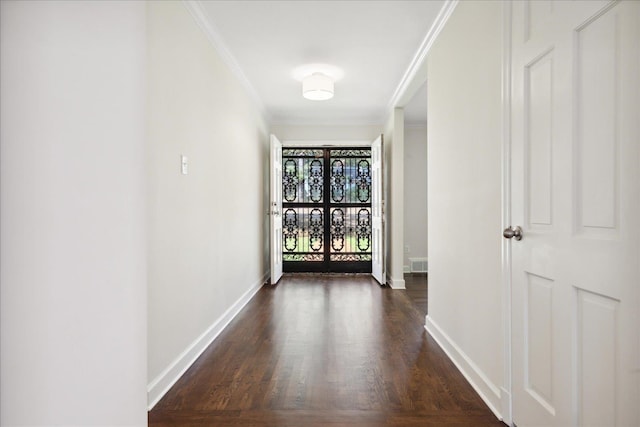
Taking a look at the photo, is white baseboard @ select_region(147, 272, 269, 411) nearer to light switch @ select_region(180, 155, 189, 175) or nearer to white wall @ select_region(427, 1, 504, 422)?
light switch @ select_region(180, 155, 189, 175)

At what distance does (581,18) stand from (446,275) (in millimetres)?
1822

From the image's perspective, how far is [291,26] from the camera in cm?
295

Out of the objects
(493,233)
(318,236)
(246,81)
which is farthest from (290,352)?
(318,236)

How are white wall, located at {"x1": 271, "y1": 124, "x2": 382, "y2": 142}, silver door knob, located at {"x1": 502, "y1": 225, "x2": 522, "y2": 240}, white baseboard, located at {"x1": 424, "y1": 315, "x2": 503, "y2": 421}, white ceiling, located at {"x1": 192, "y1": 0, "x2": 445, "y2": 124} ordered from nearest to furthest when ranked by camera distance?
silver door knob, located at {"x1": 502, "y1": 225, "x2": 522, "y2": 240}, white baseboard, located at {"x1": 424, "y1": 315, "x2": 503, "y2": 421}, white ceiling, located at {"x1": 192, "y1": 0, "x2": 445, "y2": 124}, white wall, located at {"x1": 271, "y1": 124, "x2": 382, "y2": 142}

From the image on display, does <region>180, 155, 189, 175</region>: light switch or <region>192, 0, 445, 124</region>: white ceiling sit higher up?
→ <region>192, 0, 445, 124</region>: white ceiling

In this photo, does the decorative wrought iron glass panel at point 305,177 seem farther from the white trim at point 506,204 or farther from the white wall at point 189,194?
the white trim at point 506,204

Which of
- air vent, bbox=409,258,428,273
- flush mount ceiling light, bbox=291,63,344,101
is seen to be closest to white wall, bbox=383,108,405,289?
air vent, bbox=409,258,428,273

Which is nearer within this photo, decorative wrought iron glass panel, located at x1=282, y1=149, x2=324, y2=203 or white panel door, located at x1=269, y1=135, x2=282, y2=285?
white panel door, located at x1=269, y1=135, x2=282, y2=285

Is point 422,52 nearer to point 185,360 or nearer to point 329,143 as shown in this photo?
point 329,143

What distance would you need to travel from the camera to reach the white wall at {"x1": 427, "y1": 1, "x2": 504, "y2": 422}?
6.22ft

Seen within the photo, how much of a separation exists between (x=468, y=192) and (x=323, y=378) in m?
1.36

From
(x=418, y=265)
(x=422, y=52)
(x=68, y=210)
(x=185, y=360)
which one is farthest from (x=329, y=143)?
(x=68, y=210)

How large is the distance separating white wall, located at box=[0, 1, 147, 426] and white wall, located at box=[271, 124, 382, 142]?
17.0 feet

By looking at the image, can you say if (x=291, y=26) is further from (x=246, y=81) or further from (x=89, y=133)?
(x=89, y=133)
